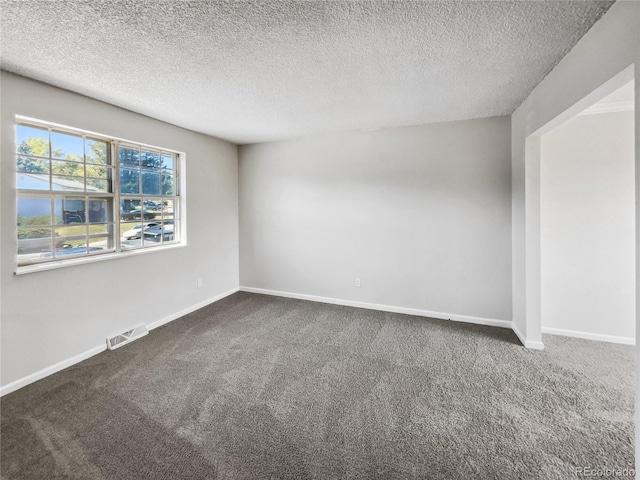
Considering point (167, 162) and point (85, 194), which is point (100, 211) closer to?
point (85, 194)

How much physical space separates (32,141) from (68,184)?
1.31 ft

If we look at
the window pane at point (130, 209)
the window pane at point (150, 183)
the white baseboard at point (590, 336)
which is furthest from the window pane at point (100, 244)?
the white baseboard at point (590, 336)

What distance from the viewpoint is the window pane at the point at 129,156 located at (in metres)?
3.03

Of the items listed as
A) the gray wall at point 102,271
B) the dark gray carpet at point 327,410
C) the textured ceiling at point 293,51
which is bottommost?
the dark gray carpet at point 327,410

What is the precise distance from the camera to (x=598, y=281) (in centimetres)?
289

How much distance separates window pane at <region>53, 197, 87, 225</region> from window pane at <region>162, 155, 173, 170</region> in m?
1.10

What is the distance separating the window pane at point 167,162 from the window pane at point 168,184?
113 millimetres

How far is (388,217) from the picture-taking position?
378cm

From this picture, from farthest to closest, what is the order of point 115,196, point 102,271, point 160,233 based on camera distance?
point 160,233 → point 115,196 → point 102,271

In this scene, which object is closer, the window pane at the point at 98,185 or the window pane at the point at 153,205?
the window pane at the point at 98,185

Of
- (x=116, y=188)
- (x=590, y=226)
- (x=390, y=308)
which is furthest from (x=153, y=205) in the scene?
(x=590, y=226)

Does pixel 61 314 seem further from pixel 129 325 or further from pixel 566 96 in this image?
pixel 566 96

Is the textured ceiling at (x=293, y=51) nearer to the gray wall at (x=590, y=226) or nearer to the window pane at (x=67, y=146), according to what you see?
the window pane at (x=67, y=146)

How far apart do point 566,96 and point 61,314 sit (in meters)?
4.38
